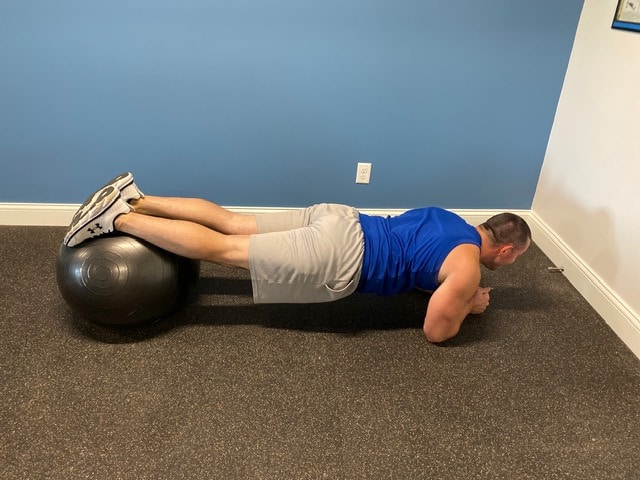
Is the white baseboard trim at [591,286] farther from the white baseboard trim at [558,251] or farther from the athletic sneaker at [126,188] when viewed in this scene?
the athletic sneaker at [126,188]

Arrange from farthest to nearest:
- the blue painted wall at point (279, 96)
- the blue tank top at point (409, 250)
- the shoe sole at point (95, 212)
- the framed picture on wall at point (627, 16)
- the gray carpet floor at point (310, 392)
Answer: the blue painted wall at point (279, 96) < the framed picture on wall at point (627, 16) < the blue tank top at point (409, 250) < the shoe sole at point (95, 212) < the gray carpet floor at point (310, 392)

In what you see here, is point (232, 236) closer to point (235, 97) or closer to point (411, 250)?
point (411, 250)

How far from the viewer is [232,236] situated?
1937 millimetres

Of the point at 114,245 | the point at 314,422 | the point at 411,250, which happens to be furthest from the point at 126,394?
the point at 411,250


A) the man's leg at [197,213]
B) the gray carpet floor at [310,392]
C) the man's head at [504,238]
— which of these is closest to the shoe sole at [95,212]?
the man's leg at [197,213]

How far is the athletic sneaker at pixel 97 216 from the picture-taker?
1.78m

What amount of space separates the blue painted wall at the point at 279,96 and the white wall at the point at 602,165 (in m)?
0.14

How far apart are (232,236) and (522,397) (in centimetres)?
125

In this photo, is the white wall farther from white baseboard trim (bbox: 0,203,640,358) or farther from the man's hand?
the man's hand

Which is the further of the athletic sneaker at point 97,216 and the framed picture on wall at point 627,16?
the framed picture on wall at point 627,16

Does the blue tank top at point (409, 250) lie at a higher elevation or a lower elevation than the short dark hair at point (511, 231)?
lower

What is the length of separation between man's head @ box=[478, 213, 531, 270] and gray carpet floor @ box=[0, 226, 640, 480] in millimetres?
342

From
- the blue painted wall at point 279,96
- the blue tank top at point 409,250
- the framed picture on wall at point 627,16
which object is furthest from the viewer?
the blue painted wall at point 279,96

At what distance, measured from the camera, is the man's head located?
6.47 ft
